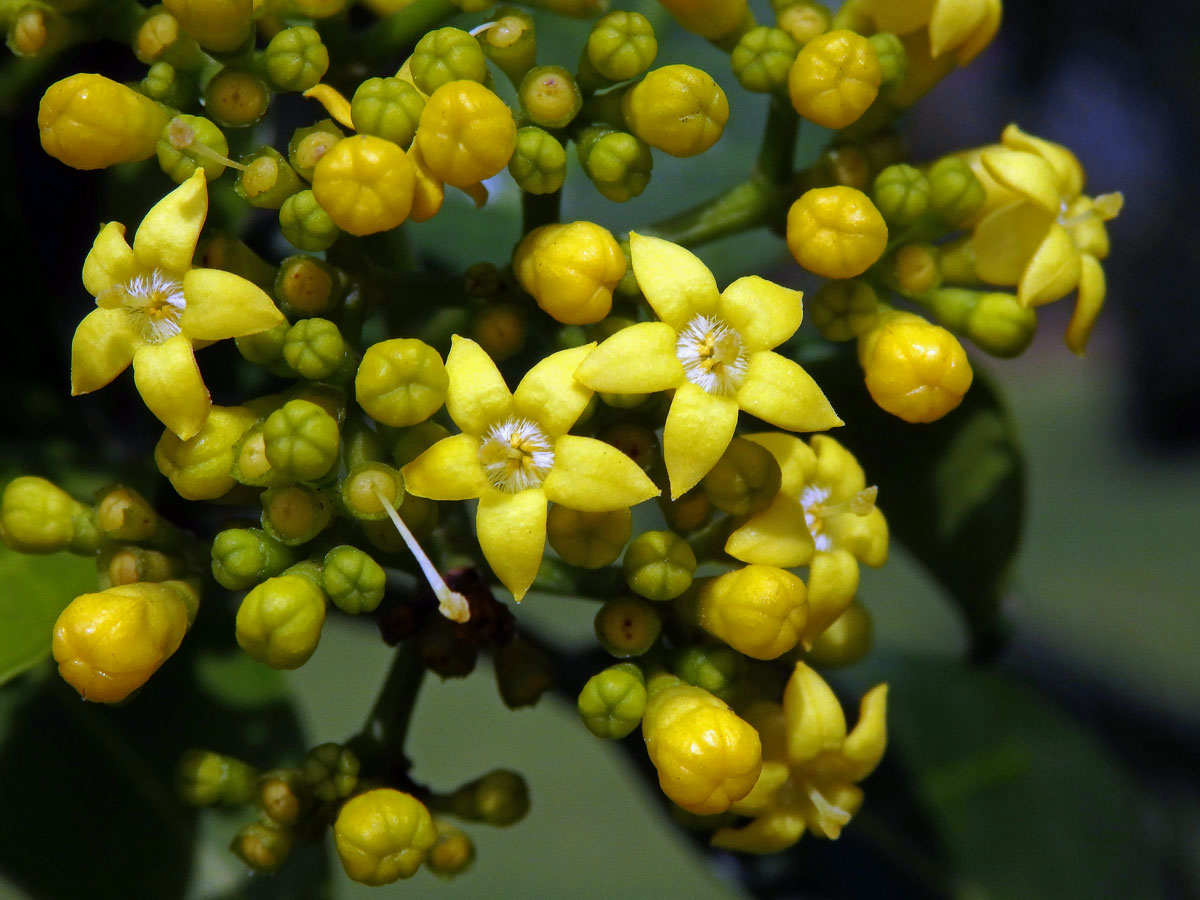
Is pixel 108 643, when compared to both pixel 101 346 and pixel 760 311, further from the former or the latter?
pixel 760 311

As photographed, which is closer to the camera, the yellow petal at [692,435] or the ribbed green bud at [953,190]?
the yellow petal at [692,435]

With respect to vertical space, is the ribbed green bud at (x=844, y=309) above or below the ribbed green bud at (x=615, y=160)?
below

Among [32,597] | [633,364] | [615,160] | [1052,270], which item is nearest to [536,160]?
[615,160]

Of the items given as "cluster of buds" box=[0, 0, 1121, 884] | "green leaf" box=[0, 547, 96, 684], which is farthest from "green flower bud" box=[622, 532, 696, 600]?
"green leaf" box=[0, 547, 96, 684]

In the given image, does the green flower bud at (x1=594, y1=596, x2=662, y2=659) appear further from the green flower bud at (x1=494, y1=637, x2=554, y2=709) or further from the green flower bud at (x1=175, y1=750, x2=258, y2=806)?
the green flower bud at (x1=175, y1=750, x2=258, y2=806)

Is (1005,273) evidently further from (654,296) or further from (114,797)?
(114,797)

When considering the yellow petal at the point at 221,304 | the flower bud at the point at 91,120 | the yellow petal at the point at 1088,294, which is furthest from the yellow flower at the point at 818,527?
the flower bud at the point at 91,120

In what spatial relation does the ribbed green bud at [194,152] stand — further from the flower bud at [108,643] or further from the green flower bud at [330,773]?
the green flower bud at [330,773]
